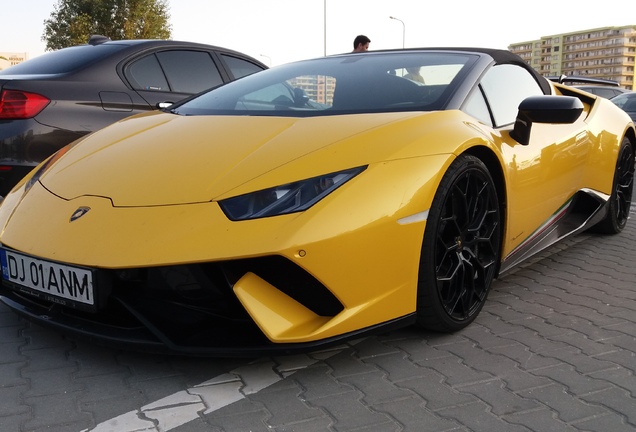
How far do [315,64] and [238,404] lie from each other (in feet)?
6.95

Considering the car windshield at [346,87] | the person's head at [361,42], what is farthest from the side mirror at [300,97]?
the person's head at [361,42]

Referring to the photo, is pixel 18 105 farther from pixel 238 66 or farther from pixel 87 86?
pixel 238 66

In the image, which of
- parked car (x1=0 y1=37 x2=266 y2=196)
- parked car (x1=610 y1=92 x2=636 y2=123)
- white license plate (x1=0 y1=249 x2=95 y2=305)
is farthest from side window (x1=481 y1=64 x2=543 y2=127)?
→ parked car (x1=610 y1=92 x2=636 y2=123)

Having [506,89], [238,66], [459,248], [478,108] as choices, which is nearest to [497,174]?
[478,108]

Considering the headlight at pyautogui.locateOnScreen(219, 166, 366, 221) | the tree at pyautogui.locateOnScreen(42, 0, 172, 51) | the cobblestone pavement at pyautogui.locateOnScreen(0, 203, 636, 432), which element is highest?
the tree at pyautogui.locateOnScreen(42, 0, 172, 51)

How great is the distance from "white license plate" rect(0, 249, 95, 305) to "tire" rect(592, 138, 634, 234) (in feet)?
11.6

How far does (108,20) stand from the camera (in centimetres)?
3397

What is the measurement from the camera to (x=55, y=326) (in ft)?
7.19

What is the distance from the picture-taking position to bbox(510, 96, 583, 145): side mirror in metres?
2.97

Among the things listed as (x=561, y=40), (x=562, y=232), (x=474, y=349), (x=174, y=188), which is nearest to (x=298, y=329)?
(x=174, y=188)

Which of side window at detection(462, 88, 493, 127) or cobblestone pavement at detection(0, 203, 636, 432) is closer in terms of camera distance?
cobblestone pavement at detection(0, 203, 636, 432)

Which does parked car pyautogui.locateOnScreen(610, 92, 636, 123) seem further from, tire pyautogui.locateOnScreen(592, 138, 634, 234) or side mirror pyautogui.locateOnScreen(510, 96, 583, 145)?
side mirror pyautogui.locateOnScreen(510, 96, 583, 145)

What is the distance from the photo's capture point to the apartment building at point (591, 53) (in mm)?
142375

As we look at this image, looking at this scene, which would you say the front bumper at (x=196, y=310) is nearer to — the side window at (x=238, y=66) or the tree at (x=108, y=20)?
the side window at (x=238, y=66)
